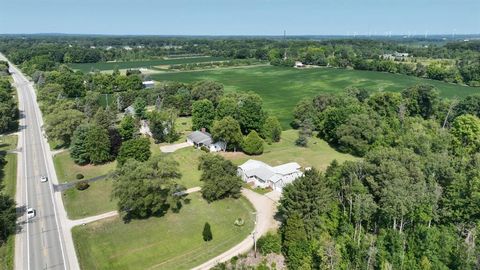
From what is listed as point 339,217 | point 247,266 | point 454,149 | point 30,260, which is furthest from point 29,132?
point 454,149

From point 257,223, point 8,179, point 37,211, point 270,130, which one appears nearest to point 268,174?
point 257,223

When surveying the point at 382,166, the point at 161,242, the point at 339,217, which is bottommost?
the point at 161,242

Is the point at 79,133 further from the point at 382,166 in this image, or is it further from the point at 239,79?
the point at 239,79

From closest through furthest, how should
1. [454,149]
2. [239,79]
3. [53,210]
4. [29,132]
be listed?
[53,210] → [454,149] → [29,132] → [239,79]

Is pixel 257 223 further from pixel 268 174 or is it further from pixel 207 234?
pixel 268 174

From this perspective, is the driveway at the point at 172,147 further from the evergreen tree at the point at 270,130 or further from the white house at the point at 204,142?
the evergreen tree at the point at 270,130

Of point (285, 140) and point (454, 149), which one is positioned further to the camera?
point (285, 140)

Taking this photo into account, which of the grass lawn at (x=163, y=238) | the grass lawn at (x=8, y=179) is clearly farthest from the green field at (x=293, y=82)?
the grass lawn at (x=8, y=179)
